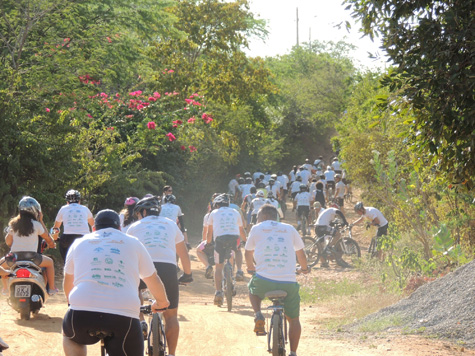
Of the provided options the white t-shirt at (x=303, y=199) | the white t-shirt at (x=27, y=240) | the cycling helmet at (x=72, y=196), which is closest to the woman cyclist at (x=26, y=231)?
the white t-shirt at (x=27, y=240)

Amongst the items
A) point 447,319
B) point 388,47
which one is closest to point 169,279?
point 388,47

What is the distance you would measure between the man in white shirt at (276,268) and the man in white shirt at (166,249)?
0.83m

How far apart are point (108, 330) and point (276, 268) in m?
3.18

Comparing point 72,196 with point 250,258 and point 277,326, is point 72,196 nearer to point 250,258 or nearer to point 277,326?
point 250,258

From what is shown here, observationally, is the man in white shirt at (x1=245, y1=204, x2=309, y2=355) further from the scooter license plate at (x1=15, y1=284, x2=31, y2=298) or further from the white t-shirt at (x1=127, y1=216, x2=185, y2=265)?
the scooter license plate at (x1=15, y1=284, x2=31, y2=298)

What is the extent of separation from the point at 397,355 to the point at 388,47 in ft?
11.8

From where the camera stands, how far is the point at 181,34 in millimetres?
Result: 26609

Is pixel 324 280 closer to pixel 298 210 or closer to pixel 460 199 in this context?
pixel 460 199

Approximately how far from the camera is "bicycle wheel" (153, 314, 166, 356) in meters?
7.30

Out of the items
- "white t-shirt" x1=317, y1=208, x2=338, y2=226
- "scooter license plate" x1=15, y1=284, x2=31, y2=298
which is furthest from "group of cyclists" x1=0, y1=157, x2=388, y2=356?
"white t-shirt" x1=317, y1=208, x2=338, y2=226

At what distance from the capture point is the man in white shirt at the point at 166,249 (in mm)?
7566

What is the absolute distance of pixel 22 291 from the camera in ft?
34.3

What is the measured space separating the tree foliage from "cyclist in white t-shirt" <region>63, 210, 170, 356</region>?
12.5 ft

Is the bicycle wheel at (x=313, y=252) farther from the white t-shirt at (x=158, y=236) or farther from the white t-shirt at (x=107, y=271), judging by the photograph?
the white t-shirt at (x=107, y=271)
